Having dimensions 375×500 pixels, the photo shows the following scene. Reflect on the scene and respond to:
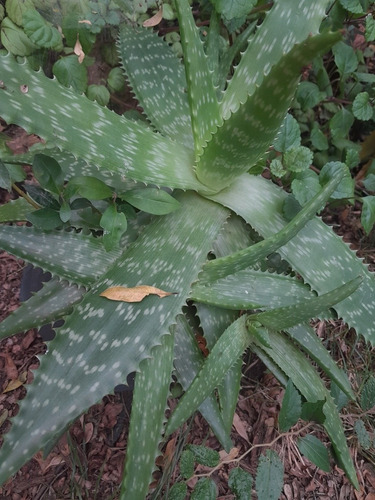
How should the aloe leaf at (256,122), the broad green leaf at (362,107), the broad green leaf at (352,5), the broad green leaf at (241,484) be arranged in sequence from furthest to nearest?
the broad green leaf at (362,107) < the broad green leaf at (352,5) < the broad green leaf at (241,484) < the aloe leaf at (256,122)

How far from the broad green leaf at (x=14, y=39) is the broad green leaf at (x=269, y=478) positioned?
1004 millimetres

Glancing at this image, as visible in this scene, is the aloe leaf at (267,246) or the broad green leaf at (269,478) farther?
the broad green leaf at (269,478)

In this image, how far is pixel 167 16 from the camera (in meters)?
1.13

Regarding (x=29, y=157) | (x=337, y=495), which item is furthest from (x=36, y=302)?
(x=337, y=495)

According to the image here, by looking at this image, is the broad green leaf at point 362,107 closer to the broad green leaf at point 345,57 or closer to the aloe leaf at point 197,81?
the broad green leaf at point 345,57

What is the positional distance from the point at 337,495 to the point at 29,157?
1067mm

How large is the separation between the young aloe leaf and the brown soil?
1.21 ft

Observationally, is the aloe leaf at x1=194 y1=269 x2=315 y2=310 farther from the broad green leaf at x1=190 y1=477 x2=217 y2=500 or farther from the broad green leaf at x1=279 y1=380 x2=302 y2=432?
the broad green leaf at x1=190 y1=477 x2=217 y2=500

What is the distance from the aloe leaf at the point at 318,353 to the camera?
0.89 meters

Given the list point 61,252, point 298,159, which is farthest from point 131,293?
point 298,159

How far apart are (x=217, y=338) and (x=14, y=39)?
772 millimetres

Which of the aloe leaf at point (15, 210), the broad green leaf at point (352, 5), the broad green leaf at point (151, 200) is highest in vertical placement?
the broad green leaf at point (352, 5)

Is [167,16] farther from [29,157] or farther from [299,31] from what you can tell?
[29,157]

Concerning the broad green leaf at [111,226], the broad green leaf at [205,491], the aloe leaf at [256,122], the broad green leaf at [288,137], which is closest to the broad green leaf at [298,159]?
the broad green leaf at [288,137]
